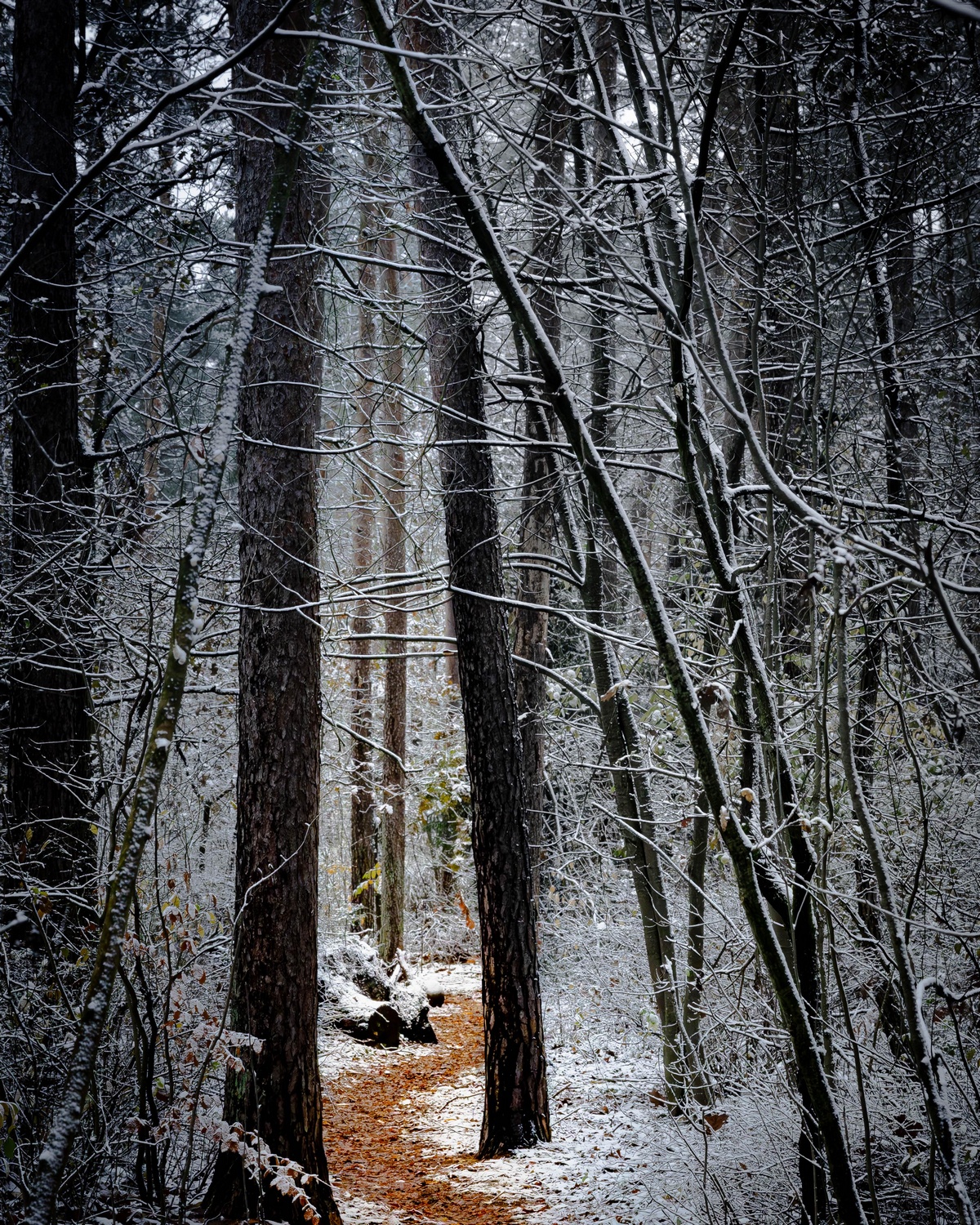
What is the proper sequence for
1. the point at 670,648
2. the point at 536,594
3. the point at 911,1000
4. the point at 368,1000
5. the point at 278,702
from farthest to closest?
the point at 368,1000 → the point at 536,594 → the point at 278,702 → the point at 670,648 → the point at 911,1000

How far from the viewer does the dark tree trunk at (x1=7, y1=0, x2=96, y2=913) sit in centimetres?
607

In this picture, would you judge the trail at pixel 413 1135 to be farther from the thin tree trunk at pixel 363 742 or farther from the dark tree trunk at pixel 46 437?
the dark tree trunk at pixel 46 437

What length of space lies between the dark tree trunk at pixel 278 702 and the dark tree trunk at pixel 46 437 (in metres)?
1.74

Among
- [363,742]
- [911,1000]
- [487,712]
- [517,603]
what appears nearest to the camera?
[911,1000]

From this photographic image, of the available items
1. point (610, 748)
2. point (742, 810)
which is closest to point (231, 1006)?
point (742, 810)

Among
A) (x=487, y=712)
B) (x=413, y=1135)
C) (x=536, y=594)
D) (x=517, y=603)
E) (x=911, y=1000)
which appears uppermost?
(x=536, y=594)

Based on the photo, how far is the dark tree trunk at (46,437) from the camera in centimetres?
607

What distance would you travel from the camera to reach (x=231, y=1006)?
4566 mm

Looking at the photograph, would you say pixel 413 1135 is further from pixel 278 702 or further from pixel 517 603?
pixel 517 603

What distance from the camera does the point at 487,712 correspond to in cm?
612

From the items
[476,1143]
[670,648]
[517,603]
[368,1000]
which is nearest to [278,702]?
[517,603]

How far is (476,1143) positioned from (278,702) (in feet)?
12.4

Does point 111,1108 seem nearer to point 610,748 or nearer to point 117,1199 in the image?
point 117,1199

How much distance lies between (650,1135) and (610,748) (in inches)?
107
